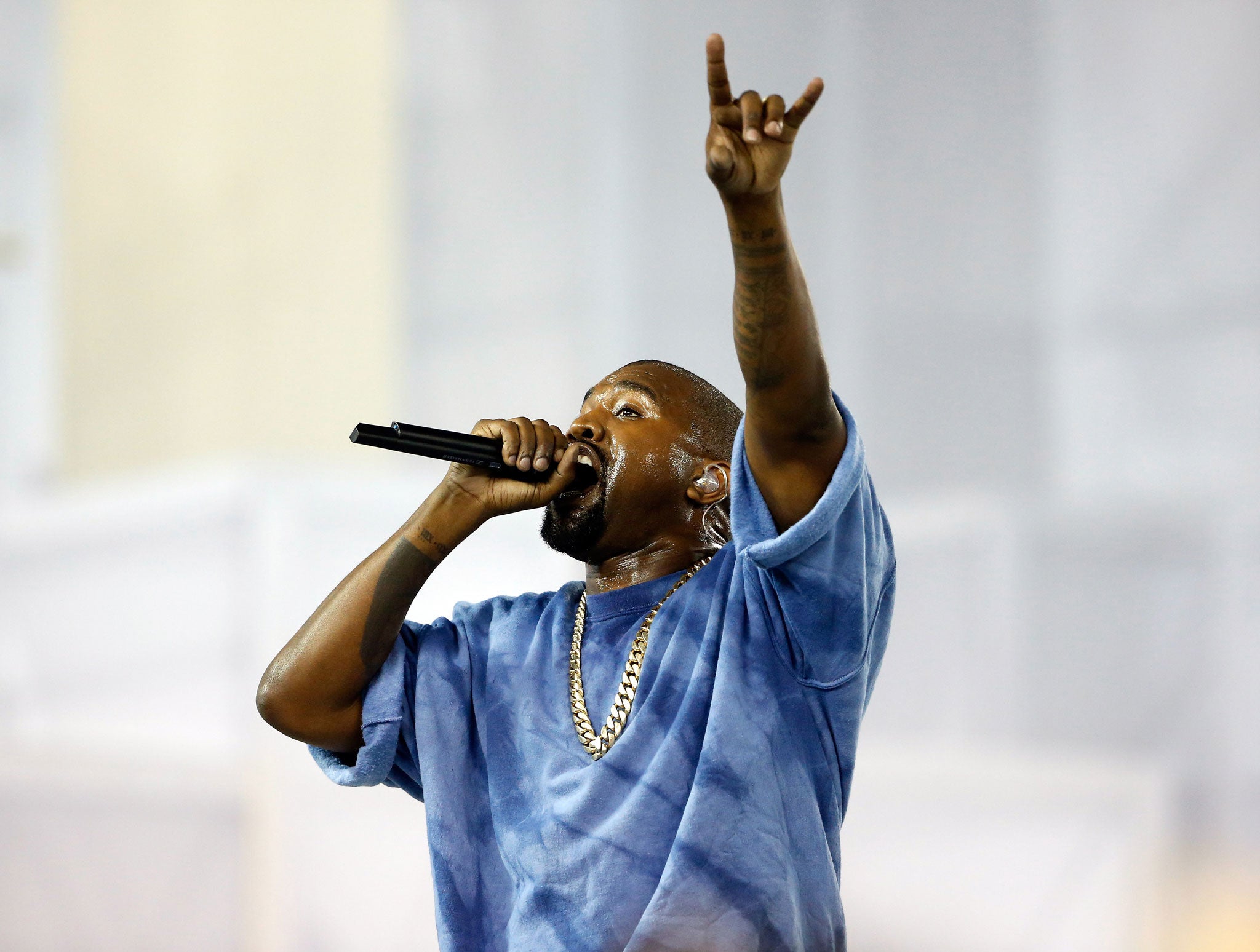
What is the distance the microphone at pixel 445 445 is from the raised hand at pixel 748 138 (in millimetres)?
342

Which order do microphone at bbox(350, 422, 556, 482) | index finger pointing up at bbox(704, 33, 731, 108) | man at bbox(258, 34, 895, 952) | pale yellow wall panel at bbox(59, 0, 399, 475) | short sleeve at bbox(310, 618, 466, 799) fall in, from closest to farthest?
index finger pointing up at bbox(704, 33, 731, 108)
man at bbox(258, 34, 895, 952)
microphone at bbox(350, 422, 556, 482)
short sleeve at bbox(310, 618, 466, 799)
pale yellow wall panel at bbox(59, 0, 399, 475)

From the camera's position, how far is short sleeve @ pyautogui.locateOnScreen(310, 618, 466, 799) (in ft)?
4.06

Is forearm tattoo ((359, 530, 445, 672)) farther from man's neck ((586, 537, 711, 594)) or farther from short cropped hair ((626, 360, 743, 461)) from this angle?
short cropped hair ((626, 360, 743, 461))

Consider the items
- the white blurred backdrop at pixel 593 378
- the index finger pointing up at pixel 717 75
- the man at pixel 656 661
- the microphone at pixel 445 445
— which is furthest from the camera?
the white blurred backdrop at pixel 593 378

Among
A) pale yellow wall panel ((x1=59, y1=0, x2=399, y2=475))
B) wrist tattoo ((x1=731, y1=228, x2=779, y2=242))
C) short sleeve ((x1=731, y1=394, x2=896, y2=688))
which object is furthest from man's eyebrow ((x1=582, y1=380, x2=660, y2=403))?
pale yellow wall panel ((x1=59, y1=0, x2=399, y2=475))

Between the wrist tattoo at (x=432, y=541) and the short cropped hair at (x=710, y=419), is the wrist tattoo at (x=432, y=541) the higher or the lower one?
the lower one

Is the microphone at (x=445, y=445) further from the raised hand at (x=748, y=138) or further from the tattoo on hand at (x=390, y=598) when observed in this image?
the raised hand at (x=748, y=138)

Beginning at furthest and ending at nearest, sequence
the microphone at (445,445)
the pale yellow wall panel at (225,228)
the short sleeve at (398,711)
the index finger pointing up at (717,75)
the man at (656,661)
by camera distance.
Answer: the pale yellow wall panel at (225,228), the short sleeve at (398,711), the microphone at (445,445), the man at (656,661), the index finger pointing up at (717,75)

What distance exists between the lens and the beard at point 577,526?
1.25m

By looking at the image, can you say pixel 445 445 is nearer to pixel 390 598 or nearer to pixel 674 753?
pixel 390 598

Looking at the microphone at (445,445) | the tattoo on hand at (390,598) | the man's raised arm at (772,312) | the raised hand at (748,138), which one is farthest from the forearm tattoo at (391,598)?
the raised hand at (748,138)

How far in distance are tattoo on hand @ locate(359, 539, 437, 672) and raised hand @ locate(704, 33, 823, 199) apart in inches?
19.2

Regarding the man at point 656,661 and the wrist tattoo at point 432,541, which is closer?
the man at point 656,661

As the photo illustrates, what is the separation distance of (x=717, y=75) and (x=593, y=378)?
1824mm
